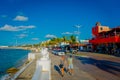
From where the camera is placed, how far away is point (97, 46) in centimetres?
7756

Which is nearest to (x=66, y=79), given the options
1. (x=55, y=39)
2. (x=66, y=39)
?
(x=66, y=39)

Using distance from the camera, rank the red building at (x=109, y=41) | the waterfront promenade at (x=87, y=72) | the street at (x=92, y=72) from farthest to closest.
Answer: the red building at (x=109, y=41) → the street at (x=92, y=72) → the waterfront promenade at (x=87, y=72)

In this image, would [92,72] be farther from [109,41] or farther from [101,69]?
[109,41]

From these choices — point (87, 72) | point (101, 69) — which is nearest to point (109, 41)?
point (101, 69)

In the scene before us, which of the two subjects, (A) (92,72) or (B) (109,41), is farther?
(B) (109,41)

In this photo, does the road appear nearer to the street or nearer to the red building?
the street

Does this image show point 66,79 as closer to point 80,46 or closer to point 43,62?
point 43,62

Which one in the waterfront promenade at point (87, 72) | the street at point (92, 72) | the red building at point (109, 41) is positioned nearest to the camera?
the waterfront promenade at point (87, 72)

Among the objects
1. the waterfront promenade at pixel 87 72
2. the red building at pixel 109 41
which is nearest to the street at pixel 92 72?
the waterfront promenade at pixel 87 72

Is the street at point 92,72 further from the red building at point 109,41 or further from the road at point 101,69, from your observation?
the red building at point 109,41

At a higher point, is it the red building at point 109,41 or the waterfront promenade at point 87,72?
the red building at point 109,41

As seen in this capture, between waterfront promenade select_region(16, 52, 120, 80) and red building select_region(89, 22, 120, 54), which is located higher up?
red building select_region(89, 22, 120, 54)

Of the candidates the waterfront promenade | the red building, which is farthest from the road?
the red building

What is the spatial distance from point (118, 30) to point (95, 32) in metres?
22.1
